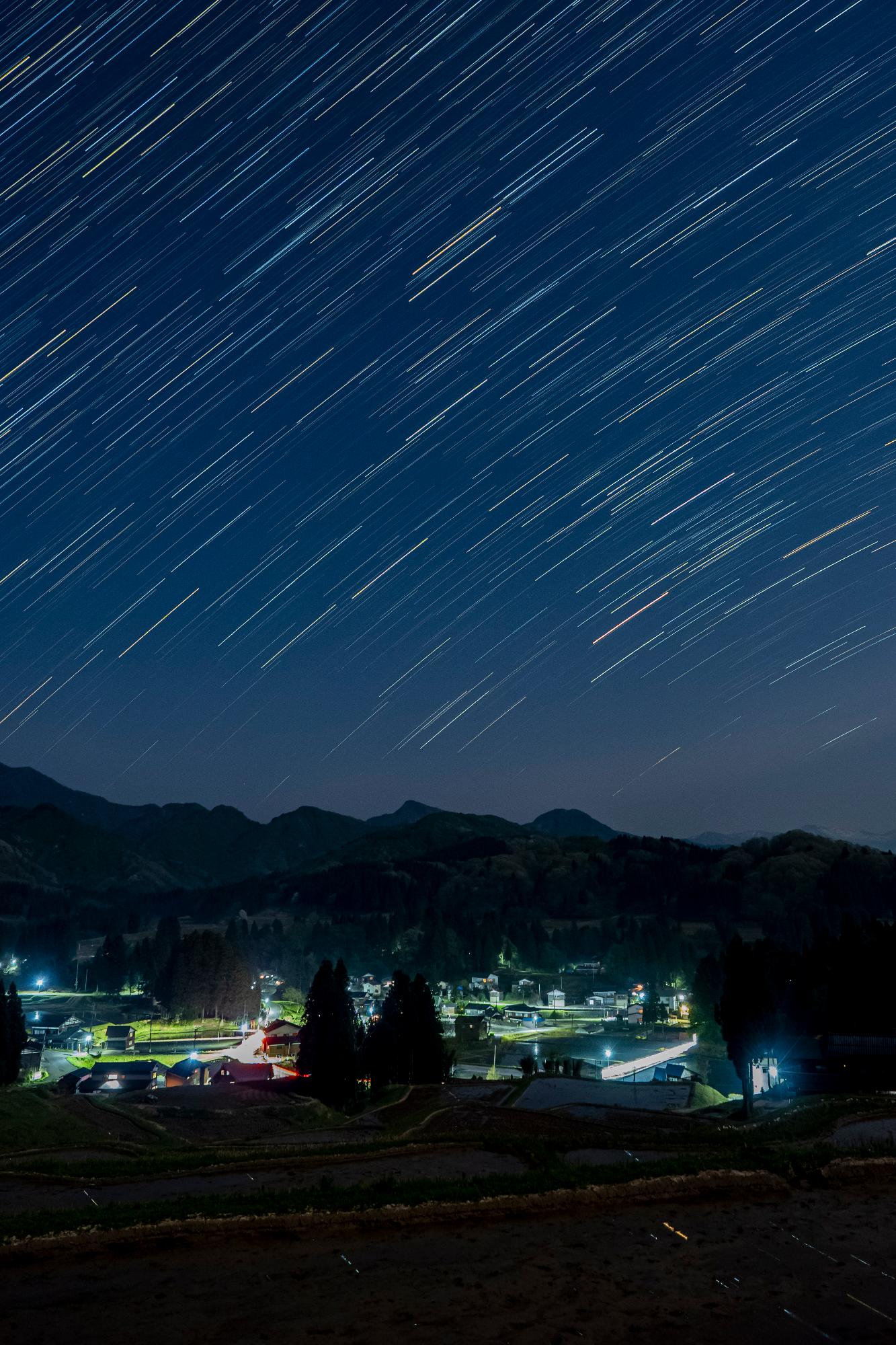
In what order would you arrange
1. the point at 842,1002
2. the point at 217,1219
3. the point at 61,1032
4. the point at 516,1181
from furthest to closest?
the point at 61,1032 → the point at 842,1002 → the point at 516,1181 → the point at 217,1219

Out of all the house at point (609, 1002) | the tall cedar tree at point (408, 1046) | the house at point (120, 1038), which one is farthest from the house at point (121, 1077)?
the house at point (609, 1002)

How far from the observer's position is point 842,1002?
64250 mm

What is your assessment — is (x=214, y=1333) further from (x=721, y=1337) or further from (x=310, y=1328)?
(x=721, y=1337)

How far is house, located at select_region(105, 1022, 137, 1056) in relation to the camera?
103625mm

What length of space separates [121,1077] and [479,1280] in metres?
64.0

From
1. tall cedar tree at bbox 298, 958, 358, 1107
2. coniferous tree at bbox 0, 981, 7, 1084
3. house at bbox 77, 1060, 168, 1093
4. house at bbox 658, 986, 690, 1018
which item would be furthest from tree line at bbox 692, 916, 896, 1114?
house at bbox 658, 986, 690, 1018

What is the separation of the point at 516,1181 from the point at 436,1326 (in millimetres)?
7383

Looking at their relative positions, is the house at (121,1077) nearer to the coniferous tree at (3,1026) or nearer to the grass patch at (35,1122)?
the coniferous tree at (3,1026)

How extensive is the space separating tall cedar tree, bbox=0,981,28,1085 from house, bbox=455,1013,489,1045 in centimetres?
5732

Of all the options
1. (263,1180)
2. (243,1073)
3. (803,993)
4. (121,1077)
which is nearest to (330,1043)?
(243,1073)

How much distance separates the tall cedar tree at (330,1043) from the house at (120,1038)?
48656 mm

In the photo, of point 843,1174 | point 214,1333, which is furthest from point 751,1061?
point 214,1333

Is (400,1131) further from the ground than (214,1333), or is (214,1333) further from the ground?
(214,1333)

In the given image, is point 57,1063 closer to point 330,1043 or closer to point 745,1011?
point 330,1043
